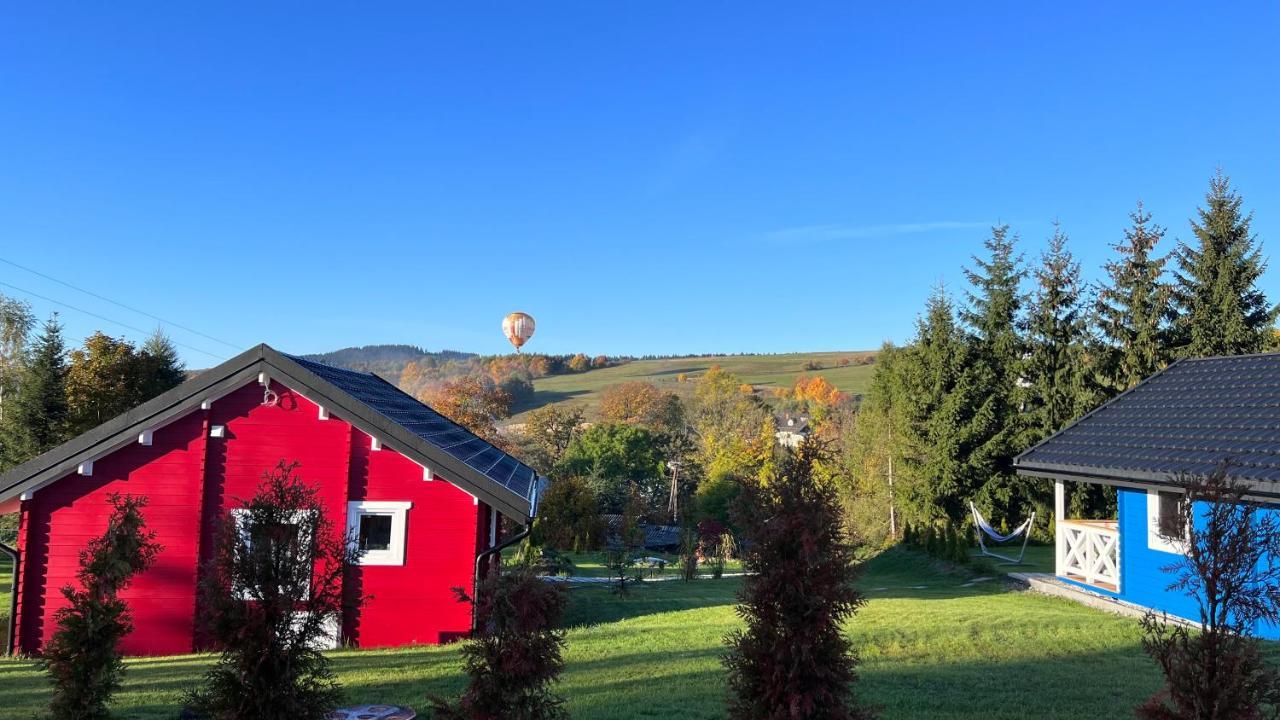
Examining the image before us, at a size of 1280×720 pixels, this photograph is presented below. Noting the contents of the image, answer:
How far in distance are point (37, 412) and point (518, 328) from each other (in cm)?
4088

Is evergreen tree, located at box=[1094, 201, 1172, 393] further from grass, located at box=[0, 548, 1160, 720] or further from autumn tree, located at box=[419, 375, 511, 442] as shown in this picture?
autumn tree, located at box=[419, 375, 511, 442]

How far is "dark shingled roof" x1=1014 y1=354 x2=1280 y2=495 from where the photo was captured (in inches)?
485

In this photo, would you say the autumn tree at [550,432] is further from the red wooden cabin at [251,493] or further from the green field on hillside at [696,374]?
the red wooden cabin at [251,493]

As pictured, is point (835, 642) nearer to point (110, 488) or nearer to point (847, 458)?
point (110, 488)

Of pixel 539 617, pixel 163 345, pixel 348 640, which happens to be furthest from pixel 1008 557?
pixel 163 345

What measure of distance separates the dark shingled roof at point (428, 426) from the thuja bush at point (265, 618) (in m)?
5.45

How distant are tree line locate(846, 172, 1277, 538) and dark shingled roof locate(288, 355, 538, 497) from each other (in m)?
15.3

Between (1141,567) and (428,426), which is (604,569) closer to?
(428,426)

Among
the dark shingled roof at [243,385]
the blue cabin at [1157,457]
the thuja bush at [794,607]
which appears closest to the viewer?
the thuja bush at [794,607]

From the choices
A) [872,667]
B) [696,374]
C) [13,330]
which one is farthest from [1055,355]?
[696,374]

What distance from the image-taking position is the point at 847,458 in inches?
1374

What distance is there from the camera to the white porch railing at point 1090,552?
14992 mm

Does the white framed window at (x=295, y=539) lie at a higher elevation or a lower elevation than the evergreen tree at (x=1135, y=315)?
lower

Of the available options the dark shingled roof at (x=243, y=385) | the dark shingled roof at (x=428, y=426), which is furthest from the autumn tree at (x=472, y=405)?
the dark shingled roof at (x=243, y=385)
